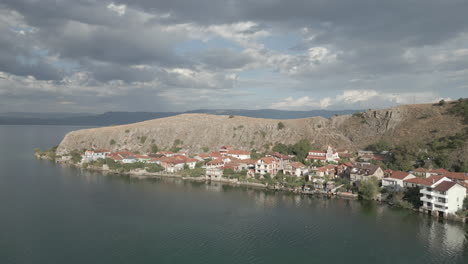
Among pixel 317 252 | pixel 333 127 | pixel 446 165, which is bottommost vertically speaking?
pixel 317 252

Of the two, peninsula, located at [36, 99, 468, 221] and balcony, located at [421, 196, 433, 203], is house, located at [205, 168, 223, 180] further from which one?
balcony, located at [421, 196, 433, 203]

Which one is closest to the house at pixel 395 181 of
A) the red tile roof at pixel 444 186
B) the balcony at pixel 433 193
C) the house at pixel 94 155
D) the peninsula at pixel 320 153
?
the peninsula at pixel 320 153

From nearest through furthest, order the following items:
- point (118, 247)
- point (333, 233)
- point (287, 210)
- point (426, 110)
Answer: point (118, 247)
point (333, 233)
point (287, 210)
point (426, 110)

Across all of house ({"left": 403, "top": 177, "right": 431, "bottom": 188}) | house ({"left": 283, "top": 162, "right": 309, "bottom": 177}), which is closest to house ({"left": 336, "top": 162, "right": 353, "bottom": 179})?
house ({"left": 283, "top": 162, "right": 309, "bottom": 177})

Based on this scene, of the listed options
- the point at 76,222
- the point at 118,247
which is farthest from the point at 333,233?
the point at 76,222

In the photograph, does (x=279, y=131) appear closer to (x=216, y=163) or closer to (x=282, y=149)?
(x=282, y=149)

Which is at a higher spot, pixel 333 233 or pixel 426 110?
pixel 426 110

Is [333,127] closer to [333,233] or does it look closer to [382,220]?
[382,220]
